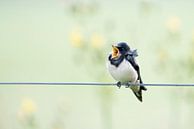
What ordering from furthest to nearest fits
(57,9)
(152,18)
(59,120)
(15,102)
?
(57,9) → (152,18) → (15,102) → (59,120)

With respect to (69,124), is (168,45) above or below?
above

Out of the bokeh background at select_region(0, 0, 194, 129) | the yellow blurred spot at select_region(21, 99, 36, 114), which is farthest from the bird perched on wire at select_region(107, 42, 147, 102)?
the yellow blurred spot at select_region(21, 99, 36, 114)

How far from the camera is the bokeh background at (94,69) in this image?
585cm

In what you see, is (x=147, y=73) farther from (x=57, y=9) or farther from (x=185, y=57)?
(x=57, y=9)

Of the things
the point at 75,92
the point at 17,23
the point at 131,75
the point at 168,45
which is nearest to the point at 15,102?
the point at 75,92

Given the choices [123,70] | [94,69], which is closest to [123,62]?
[123,70]

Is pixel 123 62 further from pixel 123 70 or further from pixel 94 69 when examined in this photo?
pixel 94 69

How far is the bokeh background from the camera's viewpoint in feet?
19.2

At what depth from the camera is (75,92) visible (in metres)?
6.63

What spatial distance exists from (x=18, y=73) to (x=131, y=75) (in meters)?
1.98

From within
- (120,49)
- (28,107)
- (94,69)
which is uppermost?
(120,49)

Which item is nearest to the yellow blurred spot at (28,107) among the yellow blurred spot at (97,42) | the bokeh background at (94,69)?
the bokeh background at (94,69)

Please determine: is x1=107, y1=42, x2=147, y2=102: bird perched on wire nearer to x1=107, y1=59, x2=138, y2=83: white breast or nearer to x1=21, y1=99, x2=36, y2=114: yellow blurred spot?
x1=107, y1=59, x2=138, y2=83: white breast

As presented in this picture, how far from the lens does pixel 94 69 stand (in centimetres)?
580
